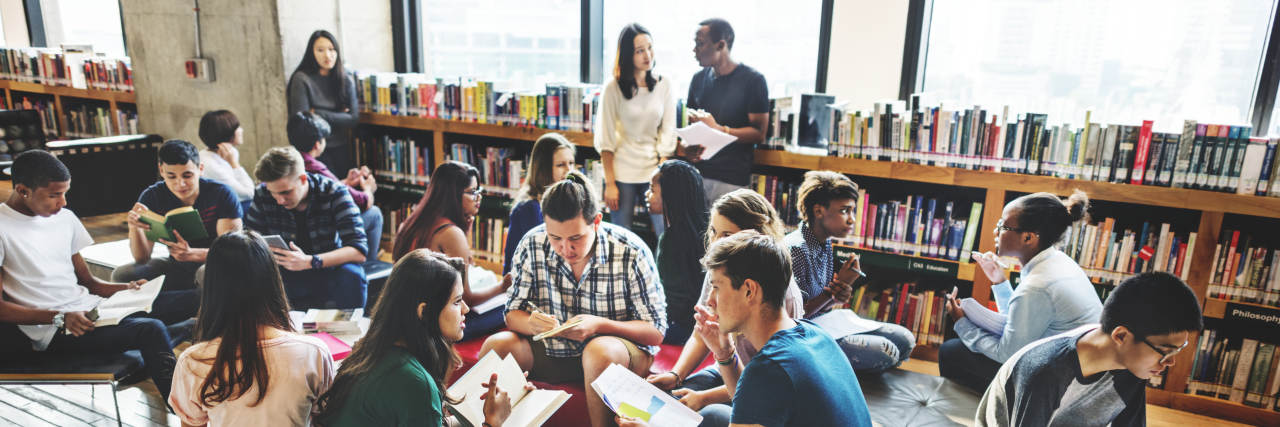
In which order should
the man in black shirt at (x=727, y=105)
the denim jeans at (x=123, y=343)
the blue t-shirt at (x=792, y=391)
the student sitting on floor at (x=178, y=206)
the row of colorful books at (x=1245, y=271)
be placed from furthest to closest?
Answer: the man in black shirt at (x=727, y=105) < the student sitting on floor at (x=178, y=206) < the row of colorful books at (x=1245, y=271) < the denim jeans at (x=123, y=343) < the blue t-shirt at (x=792, y=391)

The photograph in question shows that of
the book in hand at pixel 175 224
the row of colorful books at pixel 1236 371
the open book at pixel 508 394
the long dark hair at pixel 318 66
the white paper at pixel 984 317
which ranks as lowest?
the row of colorful books at pixel 1236 371

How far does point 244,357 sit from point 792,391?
1.27 meters

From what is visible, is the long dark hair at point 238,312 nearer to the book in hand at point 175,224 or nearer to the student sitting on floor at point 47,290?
the student sitting on floor at point 47,290

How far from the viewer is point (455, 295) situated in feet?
6.11

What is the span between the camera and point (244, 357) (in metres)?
1.72

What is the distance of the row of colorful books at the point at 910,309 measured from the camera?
12.0ft

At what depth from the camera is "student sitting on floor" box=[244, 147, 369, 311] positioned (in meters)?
3.30

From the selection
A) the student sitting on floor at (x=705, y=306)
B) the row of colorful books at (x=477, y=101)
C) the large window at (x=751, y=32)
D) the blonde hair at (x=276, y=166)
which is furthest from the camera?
the row of colorful books at (x=477, y=101)

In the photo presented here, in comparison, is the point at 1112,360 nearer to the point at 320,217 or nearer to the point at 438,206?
the point at 438,206

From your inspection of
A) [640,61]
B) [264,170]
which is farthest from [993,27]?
[264,170]

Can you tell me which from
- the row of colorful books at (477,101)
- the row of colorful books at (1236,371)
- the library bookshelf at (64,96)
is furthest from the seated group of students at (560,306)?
the library bookshelf at (64,96)

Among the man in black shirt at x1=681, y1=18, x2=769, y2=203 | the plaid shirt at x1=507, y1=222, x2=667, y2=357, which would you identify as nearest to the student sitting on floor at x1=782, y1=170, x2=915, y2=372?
the plaid shirt at x1=507, y1=222, x2=667, y2=357

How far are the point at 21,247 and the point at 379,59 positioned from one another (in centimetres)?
301

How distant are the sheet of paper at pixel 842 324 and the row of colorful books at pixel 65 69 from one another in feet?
20.6
